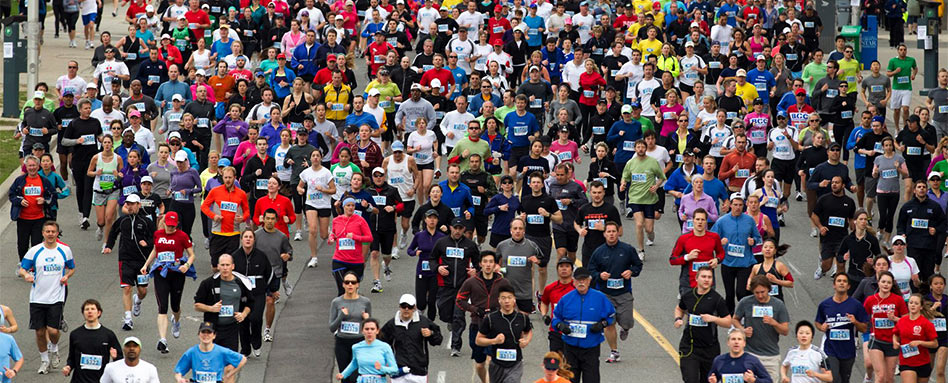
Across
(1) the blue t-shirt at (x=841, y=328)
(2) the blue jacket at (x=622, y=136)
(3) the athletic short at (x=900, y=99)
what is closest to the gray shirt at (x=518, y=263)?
(1) the blue t-shirt at (x=841, y=328)

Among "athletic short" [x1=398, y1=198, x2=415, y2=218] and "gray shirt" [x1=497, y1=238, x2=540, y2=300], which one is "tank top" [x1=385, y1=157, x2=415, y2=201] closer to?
"athletic short" [x1=398, y1=198, x2=415, y2=218]

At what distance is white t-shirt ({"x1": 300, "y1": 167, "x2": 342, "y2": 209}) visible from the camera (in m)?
22.3

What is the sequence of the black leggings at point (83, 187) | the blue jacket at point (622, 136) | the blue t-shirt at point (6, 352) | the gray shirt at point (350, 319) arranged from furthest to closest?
1. the blue jacket at point (622, 136)
2. the black leggings at point (83, 187)
3. the gray shirt at point (350, 319)
4. the blue t-shirt at point (6, 352)

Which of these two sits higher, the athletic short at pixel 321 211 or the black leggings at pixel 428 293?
the athletic short at pixel 321 211

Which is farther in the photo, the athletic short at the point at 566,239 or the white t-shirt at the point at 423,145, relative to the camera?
the white t-shirt at the point at 423,145

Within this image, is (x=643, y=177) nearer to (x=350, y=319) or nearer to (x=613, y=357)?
(x=613, y=357)

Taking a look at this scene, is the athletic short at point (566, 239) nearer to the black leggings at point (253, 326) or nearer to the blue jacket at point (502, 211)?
the blue jacket at point (502, 211)

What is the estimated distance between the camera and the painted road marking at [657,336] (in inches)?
743

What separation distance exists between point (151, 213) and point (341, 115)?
6462 millimetres

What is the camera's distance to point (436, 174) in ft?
80.4

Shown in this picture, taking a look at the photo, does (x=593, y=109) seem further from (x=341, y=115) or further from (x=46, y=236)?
(x=46, y=236)

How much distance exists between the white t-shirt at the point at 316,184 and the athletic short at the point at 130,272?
351 cm

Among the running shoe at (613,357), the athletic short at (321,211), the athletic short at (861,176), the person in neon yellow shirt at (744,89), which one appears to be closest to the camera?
the running shoe at (613,357)

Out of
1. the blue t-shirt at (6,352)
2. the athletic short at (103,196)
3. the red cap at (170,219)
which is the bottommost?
Result: the blue t-shirt at (6,352)
